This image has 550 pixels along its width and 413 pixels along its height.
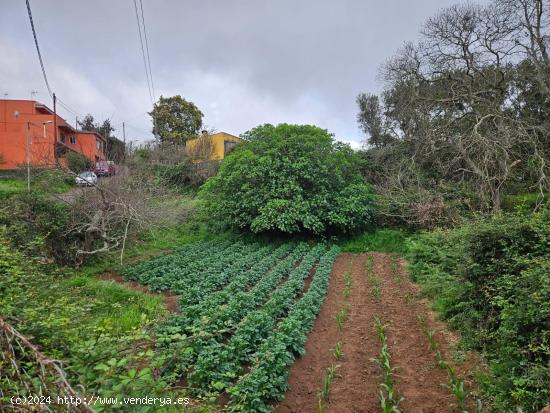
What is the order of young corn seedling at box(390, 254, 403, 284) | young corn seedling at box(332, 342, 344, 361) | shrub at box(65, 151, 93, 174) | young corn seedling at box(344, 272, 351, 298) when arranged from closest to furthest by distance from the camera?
1. young corn seedling at box(332, 342, 344, 361)
2. young corn seedling at box(344, 272, 351, 298)
3. young corn seedling at box(390, 254, 403, 284)
4. shrub at box(65, 151, 93, 174)

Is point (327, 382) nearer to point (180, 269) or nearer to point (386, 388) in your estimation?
point (386, 388)

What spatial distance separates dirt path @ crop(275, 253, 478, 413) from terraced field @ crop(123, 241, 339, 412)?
1.02 feet

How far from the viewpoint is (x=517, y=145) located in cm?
1527

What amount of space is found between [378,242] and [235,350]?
12.3m

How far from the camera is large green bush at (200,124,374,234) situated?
15773 mm

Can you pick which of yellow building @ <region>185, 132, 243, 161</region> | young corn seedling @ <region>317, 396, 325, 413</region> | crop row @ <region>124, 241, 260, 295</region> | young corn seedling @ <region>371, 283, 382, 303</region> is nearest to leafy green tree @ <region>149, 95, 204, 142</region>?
yellow building @ <region>185, 132, 243, 161</region>

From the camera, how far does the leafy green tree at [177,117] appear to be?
4028cm

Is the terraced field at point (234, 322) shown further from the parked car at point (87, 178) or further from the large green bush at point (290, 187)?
the parked car at point (87, 178)

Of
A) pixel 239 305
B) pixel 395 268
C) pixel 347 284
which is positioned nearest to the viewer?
pixel 239 305

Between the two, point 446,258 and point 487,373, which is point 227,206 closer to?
point 446,258

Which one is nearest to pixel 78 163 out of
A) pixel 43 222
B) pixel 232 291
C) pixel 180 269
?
pixel 43 222

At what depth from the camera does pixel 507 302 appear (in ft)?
16.4

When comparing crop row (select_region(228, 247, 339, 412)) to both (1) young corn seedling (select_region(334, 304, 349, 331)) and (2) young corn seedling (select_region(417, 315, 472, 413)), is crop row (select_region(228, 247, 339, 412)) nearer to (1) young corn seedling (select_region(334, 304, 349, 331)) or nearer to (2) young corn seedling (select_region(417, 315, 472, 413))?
(1) young corn seedling (select_region(334, 304, 349, 331))

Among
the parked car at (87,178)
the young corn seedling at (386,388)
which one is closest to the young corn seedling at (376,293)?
the young corn seedling at (386,388)
